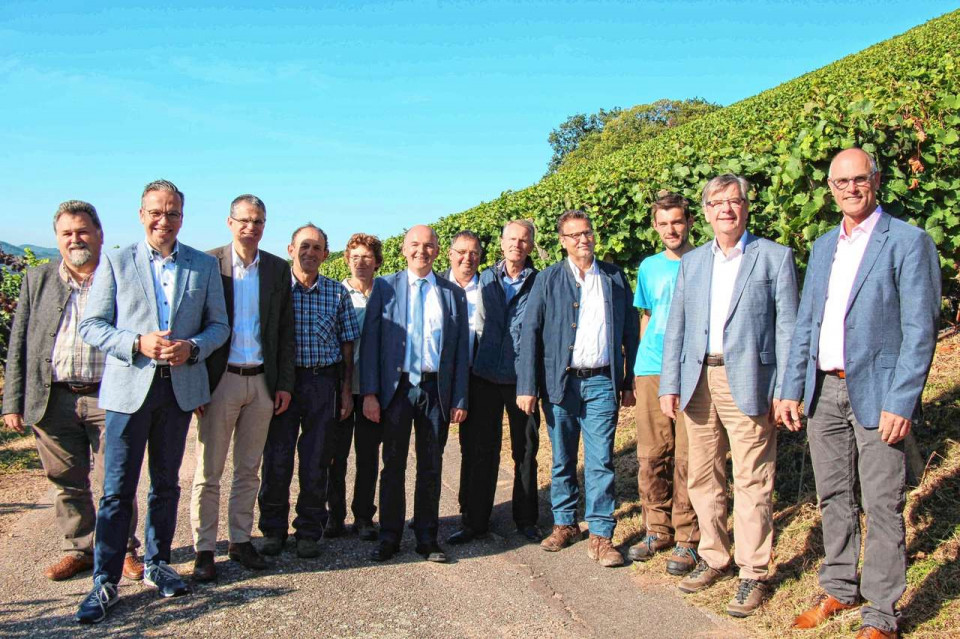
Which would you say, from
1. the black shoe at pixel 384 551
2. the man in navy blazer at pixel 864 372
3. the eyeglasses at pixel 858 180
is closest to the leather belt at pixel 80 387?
the black shoe at pixel 384 551

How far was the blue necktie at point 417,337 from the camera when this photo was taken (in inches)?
206

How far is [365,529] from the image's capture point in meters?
5.78

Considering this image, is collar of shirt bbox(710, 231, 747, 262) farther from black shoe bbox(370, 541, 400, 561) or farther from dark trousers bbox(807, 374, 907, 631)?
black shoe bbox(370, 541, 400, 561)

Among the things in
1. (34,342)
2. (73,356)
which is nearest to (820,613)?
(73,356)

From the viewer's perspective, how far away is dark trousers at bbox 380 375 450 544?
5258 mm

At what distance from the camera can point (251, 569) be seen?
16.0 feet

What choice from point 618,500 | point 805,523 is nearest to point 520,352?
point 618,500

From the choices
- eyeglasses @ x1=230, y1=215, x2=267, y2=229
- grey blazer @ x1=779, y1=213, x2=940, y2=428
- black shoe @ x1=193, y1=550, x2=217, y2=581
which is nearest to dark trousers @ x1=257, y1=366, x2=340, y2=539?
black shoe @ x1=193, y1=550, x2=217, y2=581

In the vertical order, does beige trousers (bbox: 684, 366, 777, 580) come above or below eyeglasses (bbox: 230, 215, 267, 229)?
below

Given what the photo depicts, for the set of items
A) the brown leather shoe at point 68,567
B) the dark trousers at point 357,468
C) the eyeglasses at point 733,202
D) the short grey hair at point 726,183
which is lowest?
the brown leather shoe at point 68,567

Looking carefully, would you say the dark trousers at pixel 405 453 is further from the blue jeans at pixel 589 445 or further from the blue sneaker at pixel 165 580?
the blue sneaker at pixel 165 580

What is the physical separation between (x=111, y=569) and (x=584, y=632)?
2.60 meters

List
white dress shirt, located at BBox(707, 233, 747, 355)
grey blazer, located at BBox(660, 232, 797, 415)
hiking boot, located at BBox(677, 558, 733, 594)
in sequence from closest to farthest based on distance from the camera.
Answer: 1. grey blazer, located at BBox(660, 232, 797, 415)
2. white dress shirt, located at BBox(707, 233, 747, 355)
3. hiking boot, located at BBox(677, 558, 733, 594)

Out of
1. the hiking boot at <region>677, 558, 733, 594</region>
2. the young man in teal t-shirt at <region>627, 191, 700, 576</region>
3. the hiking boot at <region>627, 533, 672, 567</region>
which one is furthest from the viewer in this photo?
the hiking boot at <region>627, 533, 672, 567</region>
